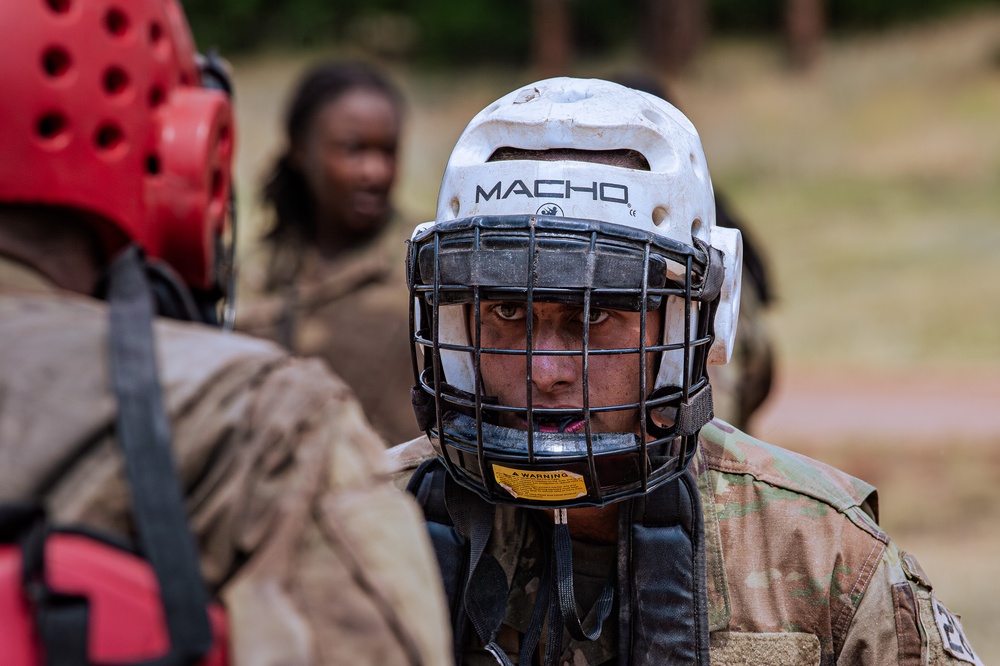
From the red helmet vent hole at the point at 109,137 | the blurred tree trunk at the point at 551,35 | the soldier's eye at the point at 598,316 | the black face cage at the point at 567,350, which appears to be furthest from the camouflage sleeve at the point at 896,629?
the blurred tree trunk at the point at 551,35

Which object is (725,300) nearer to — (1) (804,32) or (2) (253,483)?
(2) (253,483)

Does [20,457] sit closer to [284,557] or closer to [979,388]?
[284,557]

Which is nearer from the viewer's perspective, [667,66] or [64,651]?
[64,651]

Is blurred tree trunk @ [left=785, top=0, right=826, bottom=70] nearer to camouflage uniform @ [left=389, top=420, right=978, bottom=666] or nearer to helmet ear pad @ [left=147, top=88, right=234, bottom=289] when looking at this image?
camouflage uniform @ [left=389, top=420, right=978, bottom=666]

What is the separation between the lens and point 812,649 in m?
2.28

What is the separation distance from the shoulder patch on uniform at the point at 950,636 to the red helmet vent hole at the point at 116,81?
178cm

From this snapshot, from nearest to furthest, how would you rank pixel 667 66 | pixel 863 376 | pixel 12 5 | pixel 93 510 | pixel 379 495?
1. pixel 93 510
2. pixel 379 495
3. pixel 12 5
4. pixel 863 376
5. pixel 667 66

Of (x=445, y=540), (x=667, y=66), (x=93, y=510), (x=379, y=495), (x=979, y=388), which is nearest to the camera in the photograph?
(x=93, y=510)

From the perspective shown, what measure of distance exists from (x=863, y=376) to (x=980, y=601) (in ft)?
18.2

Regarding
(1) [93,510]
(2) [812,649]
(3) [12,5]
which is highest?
(3) [12,5]

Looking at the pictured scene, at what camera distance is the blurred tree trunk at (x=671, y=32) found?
79.3 feet

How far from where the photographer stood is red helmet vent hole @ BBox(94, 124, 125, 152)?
70.1 inches

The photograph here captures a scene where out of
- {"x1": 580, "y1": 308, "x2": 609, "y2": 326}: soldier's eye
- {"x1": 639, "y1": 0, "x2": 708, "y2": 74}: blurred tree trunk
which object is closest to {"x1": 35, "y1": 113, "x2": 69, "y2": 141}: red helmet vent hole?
{"x1": 580, "y1": 308, "x2": 609, "y2": 326}: soldier's eye

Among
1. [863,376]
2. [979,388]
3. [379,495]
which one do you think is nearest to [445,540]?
[379,495]
